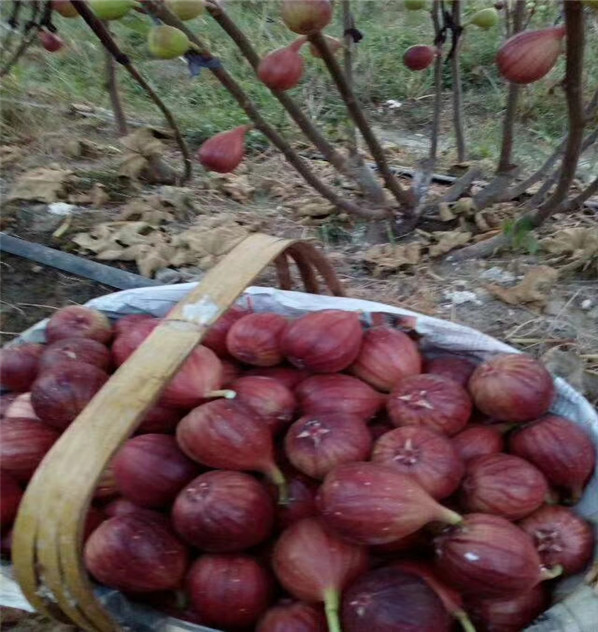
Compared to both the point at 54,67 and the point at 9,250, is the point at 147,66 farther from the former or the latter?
the point at 9,250

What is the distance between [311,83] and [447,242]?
203 cm

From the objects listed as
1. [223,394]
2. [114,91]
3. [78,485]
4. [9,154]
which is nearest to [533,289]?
[223,394]

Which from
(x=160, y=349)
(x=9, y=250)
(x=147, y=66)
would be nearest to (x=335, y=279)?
(x=160, y=349)

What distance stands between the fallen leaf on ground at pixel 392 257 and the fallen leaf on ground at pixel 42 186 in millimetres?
1108

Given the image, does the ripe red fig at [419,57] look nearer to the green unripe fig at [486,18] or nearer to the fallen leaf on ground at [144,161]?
the green unripe fig at [486,18]

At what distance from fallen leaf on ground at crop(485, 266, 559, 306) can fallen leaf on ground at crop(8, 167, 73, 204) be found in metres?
1.51

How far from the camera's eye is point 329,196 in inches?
82.7

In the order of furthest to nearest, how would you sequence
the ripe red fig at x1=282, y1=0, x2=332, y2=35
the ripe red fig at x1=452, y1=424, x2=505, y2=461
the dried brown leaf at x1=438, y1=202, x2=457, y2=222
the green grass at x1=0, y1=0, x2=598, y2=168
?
the green grass at x1=0, y1=0, x2=598, y2=168 < the dried brown leaf at x1=438, y1=202, x2=457, y2=222 < the ripe red fig at x1=282, y1=0, x2=332, y2=35 < the ripe red fig at x1=452, y1=424, x2=505, y2=461

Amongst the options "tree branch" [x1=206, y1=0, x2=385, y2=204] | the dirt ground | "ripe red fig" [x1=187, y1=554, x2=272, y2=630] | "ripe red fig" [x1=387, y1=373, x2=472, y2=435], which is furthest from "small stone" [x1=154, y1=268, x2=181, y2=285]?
"ripe red fig" [x1=187, y1=554, x2=272, y2=630]

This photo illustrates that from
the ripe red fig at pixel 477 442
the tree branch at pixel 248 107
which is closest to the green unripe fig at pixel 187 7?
the tree branch at pixel 248 107

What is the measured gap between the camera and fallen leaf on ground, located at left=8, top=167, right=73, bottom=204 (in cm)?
243

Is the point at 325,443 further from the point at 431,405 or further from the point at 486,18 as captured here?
the point at 486,18

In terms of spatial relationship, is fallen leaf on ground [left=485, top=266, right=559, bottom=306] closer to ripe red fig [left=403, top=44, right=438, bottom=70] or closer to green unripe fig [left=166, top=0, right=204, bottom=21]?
ripe red fig [left=403, top=44, right=438, bottom=70]

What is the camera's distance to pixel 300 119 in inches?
73.7
